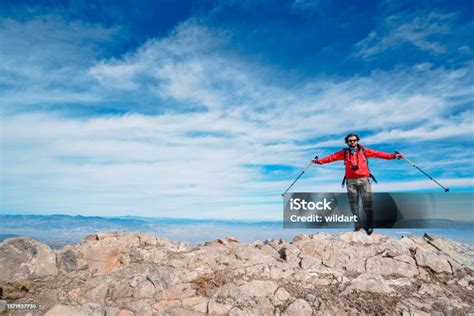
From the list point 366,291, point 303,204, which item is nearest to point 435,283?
point 366,291

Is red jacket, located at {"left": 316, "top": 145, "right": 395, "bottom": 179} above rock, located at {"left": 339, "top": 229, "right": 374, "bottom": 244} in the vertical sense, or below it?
above

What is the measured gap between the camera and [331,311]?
966 cm

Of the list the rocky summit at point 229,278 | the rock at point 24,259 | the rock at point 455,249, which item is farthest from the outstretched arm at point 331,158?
the rock at point 24,259

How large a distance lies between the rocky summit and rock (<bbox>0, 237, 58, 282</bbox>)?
0.03 meters

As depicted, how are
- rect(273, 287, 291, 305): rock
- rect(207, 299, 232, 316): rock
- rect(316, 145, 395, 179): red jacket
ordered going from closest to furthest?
rect(207, 299, 232, 316): rock, rect(273, 287, 291, 305): rock, rect(316, 145, 395, 179): red jacket

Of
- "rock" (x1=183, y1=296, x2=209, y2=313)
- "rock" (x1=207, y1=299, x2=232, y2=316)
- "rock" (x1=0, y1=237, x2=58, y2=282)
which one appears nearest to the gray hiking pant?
"rock" (x1=207, y1=299, x2=232, y2=316)

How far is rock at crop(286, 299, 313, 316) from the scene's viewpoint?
31.5 feet

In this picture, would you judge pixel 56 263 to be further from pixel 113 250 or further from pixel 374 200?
pixel 374 200

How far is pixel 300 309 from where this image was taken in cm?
965

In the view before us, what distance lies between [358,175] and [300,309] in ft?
23.1

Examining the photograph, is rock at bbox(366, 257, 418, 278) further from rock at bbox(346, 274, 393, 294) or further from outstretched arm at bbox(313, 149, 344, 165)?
outstretched arm at bbox(313, 149, 344, 165)

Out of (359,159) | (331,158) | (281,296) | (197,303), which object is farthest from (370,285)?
(331,158)

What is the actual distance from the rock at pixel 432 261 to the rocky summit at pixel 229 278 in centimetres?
4

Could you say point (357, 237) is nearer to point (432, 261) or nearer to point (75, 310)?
point (432, 261)
